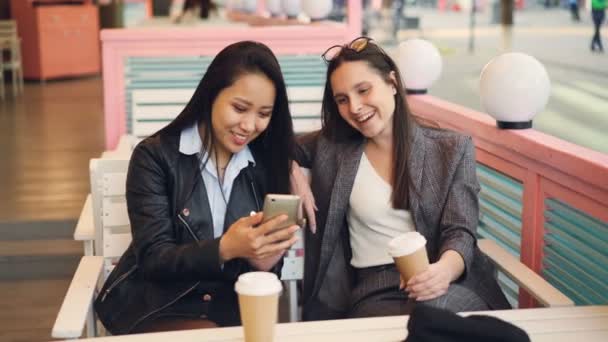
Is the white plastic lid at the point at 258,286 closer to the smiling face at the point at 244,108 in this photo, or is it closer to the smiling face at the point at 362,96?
the smiling face at the point at 244,108

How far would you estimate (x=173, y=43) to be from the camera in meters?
5.53

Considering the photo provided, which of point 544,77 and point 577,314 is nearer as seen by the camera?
point 577,314

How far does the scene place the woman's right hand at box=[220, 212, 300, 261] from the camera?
6.65ft

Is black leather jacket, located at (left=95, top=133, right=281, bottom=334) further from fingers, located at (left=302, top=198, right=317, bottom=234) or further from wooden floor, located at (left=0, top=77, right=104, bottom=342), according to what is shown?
wooden floor, located at (left=0, top=77, right=104, bottom=342)

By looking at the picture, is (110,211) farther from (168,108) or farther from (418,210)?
(168,108)

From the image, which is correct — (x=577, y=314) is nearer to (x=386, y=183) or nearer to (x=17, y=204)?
(x=386, y=183)

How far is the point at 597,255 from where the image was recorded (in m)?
2.56

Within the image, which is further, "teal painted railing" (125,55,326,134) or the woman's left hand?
"teal painted railing" (125,55,326,134)

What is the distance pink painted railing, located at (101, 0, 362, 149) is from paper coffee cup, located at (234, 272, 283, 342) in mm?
3866

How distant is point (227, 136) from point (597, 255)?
108 centimetres

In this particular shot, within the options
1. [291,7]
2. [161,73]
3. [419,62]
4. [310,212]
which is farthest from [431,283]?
[291,7]

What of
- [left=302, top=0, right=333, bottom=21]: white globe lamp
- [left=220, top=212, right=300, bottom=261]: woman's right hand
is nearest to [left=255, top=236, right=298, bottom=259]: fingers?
[left=220, top=212, right=300, bottom=261]: woman's right hand

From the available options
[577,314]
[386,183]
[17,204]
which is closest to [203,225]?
[386,183]

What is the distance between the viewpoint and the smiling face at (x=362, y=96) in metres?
2.55
